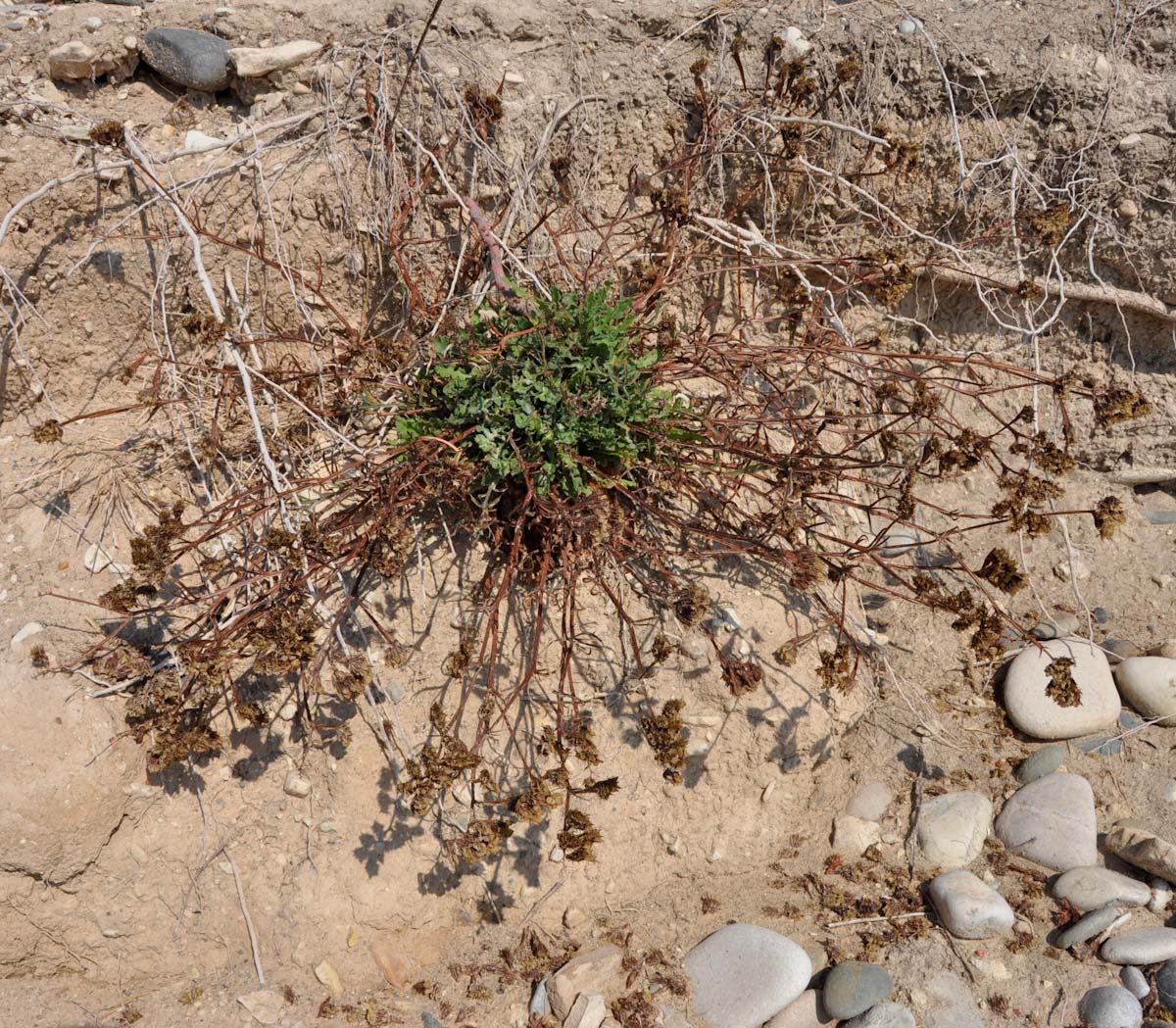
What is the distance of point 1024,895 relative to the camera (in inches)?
123

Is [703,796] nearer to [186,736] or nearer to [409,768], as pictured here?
[409,768]

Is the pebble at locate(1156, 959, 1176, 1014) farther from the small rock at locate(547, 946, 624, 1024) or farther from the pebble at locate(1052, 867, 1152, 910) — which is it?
the small rock at locate(547, 946, 624, 1024)

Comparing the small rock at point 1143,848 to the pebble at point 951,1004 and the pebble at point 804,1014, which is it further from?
the pebble at point 804,1014

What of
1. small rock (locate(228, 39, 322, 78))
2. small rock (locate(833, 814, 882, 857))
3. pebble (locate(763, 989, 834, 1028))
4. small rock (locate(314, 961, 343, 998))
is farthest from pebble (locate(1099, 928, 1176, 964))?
small rock (locate(228, 39, 322, 78))

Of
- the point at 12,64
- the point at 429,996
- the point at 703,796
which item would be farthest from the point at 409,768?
the point at 12,64

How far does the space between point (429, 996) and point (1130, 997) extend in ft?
6.85

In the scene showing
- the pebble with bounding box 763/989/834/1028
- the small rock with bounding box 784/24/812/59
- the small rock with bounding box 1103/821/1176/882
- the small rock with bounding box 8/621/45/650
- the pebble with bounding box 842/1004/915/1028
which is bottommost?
the pebble with bounding box 763/989/834/1028

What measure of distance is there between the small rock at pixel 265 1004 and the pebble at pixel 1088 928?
2422 mm

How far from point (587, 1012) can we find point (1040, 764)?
71.7 inches

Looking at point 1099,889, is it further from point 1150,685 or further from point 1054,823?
point 1150,685

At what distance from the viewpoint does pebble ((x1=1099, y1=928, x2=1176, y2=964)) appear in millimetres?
2834

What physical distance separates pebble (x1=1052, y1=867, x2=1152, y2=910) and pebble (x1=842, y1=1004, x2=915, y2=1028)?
0.68 metres

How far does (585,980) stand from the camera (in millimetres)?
2938

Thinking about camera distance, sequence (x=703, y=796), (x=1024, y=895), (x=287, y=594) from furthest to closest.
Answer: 1. (x=703, y=796)
2. (x=1024, y=895)
3. (x=287, y=594)
